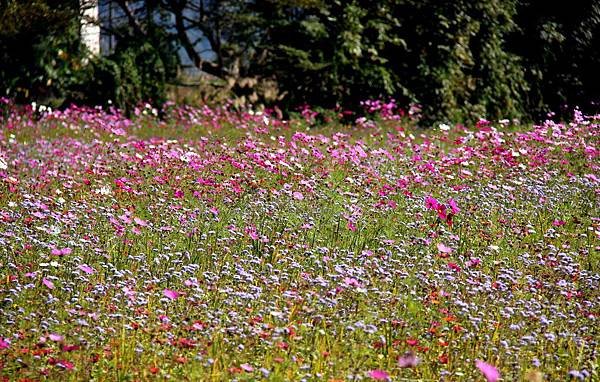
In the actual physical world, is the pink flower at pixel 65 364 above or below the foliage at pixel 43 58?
below

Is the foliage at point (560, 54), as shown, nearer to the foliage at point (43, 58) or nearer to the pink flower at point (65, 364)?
the foliage at point (43, 58)

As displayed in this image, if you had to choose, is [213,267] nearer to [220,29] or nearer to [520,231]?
[520,231]

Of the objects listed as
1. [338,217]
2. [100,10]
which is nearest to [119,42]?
[100,10]

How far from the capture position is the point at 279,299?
14.6 feet

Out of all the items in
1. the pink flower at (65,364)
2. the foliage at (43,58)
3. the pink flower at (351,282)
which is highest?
the foliage at (43,58)

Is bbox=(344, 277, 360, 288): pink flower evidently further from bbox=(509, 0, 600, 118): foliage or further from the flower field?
bbox=(509, 0, 600, 118): foliage

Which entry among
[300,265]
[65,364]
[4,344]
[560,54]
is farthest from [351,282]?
[560,54]

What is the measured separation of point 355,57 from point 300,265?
869 centimetres

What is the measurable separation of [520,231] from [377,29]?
25.7ft

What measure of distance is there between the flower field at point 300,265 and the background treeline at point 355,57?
451cm

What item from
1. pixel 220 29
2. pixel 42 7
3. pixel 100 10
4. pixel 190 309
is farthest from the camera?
pixel 100 10

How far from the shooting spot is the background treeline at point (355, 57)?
42.9ft

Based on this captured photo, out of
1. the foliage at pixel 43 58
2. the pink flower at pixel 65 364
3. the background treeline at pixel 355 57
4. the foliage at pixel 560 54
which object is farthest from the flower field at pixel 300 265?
the foliage at pixel 560 54

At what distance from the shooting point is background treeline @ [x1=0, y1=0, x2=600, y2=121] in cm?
1308
